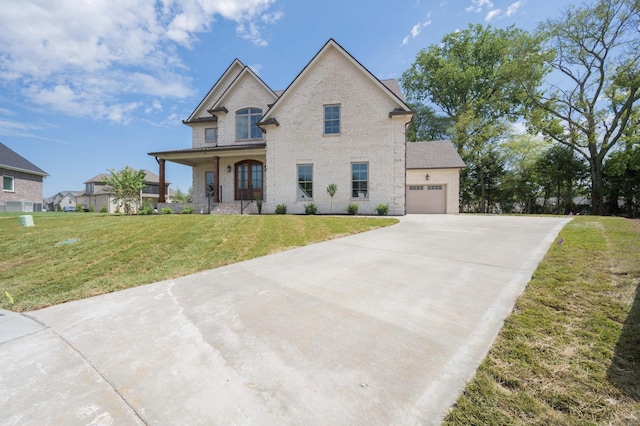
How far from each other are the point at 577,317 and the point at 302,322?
283 centimetres

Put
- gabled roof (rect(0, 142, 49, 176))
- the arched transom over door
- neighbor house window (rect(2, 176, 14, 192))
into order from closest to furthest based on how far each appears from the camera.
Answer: the arched transom over door → neighbor house window (rect(2, 176, 14, 192)) → gabled roof (rect(0, 142, 49, 176))

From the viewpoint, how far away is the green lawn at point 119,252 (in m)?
4.21

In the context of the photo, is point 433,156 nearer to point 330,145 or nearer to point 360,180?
point 360,180

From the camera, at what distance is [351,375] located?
1.99 meters

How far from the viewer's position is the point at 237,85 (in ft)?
57.3

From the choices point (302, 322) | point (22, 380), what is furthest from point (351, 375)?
point (22, 380)

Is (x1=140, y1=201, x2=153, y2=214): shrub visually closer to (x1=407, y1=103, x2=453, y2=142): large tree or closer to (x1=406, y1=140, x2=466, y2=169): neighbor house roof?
(x1=406, y1=140, x2=466, y2=169): neighbor house roof

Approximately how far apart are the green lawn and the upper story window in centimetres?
958

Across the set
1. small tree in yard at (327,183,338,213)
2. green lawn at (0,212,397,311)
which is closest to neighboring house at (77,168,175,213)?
small tree in yard at (327,183,338,213)

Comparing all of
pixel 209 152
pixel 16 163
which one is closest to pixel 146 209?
pixel 209 152

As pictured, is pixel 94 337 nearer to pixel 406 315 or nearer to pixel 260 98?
pixel 406 315

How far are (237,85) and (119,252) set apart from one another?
14.8 m

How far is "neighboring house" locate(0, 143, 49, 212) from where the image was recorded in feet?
75.4

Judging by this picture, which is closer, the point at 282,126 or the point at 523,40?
the point at 282,126
